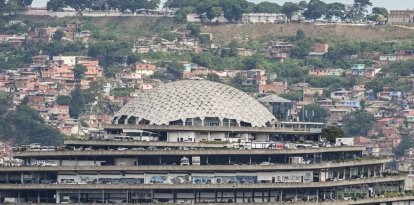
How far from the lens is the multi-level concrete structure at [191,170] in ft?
547

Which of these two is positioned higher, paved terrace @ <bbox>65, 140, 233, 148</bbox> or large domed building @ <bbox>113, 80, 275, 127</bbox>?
large domed building @ <bbox>113, 80, 275, 127</bbox>

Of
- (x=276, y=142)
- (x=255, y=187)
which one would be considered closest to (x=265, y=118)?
(x=276, y=142)

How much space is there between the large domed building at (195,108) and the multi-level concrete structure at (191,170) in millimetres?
166

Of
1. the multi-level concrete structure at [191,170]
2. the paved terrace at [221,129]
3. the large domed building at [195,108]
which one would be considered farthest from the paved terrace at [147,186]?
the large domed building at [195,108]

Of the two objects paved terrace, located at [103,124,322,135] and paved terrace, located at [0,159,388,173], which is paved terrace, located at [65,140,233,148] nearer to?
paved terrace, located at [103,124,322,135]

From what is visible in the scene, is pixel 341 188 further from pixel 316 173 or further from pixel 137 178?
pixel 137 178

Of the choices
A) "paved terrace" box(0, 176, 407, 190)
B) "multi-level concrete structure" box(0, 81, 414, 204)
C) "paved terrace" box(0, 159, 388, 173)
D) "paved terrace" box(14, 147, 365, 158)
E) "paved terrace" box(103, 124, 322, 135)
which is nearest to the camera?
"paved terrace" box(0, 176, 407, 190)

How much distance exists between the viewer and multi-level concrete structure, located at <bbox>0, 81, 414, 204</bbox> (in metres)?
167

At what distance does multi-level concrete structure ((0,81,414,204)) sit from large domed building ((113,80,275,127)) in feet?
0.55

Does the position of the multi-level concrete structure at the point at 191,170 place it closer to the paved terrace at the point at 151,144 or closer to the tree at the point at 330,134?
the paved terrace at the point at 151,144

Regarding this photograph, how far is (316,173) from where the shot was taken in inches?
6688

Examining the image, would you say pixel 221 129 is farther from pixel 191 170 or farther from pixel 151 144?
pixel 191 170

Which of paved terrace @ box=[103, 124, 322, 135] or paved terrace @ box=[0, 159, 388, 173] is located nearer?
paved terrace @ box=[0, 159, 388, 173]

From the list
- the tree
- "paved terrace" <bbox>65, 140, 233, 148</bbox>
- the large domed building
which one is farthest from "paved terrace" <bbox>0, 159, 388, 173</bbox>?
the large domed building
